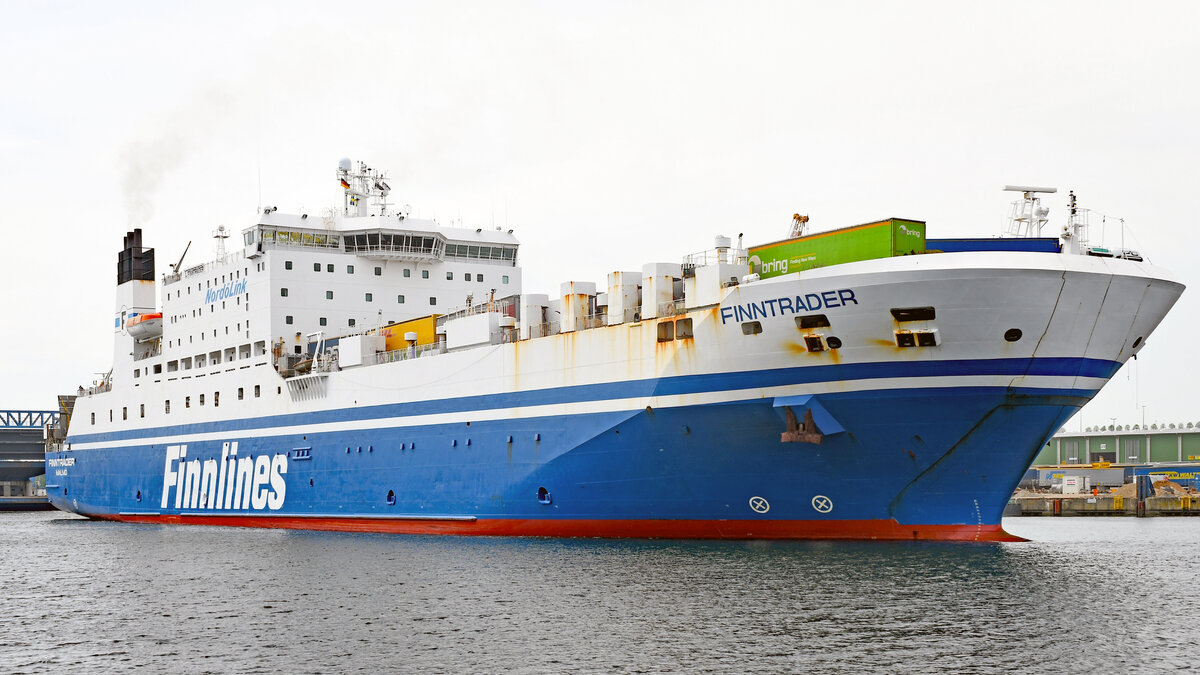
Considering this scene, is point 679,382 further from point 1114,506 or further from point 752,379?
point 1114,506

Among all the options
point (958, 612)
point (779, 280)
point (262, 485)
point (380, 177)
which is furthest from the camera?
point (380, 177)

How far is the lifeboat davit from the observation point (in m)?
46.3

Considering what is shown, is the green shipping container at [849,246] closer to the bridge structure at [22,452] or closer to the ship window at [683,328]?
the ship window at [683,328]

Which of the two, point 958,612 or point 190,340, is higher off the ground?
point 190,340

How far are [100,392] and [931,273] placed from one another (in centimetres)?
3863

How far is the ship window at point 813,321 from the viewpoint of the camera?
79.5ft

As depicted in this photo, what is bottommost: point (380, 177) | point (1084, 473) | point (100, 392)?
point (1084, 473)

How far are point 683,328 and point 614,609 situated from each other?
29.5 ft

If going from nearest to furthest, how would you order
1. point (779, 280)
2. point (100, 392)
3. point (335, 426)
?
point (779, 280) → point (335, 426) → point (100, 392)

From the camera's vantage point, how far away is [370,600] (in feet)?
67.8

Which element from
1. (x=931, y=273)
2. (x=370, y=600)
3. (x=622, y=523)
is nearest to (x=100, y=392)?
(x=622, y=523)

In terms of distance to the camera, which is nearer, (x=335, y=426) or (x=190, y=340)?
(x=335, y=426)

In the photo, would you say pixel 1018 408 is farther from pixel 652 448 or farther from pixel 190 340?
pixel 190 340

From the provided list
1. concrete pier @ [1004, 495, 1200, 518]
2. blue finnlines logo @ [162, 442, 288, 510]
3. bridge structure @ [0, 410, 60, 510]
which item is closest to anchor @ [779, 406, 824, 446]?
blue finnlines logo @ [162, 442, 288, 510]
